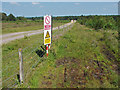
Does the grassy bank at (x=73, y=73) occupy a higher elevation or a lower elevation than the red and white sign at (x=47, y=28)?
lower

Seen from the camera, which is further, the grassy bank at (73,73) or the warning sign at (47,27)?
the warning sign at (47,27)

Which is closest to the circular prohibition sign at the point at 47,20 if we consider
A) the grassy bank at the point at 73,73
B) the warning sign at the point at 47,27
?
the warning sign at the point at 47,27

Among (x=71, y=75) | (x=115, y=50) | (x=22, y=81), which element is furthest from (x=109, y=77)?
(x=115, y=50)

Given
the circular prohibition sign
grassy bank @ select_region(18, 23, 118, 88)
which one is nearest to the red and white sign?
the circular prohibition sign

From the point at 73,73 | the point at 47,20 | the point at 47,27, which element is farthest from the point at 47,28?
the point at 73,73

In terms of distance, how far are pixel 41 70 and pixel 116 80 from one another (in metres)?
3.35

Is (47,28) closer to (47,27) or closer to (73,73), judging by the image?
(47,27)

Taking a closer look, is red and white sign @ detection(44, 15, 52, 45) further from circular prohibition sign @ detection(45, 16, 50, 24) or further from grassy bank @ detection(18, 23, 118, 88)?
grassy bank @ detection(18, 23, 118, 88)

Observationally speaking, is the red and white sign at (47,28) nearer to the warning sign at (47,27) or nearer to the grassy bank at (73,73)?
the warning sign at (47,27)

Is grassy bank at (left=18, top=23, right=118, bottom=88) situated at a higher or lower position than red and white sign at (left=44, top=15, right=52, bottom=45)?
lower

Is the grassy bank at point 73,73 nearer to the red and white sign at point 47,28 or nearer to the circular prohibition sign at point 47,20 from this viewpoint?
the red and white sign at point 47,28

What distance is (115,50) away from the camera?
9.87m

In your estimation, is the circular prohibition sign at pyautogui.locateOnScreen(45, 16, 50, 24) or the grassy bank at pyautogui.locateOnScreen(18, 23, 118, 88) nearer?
the grassy bank at pyautogui.locateOnScreen(18, 23, 118, 88)

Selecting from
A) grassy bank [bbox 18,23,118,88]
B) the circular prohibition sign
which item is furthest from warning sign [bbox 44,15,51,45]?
grassy bank [bbox 18,23,118,88]
